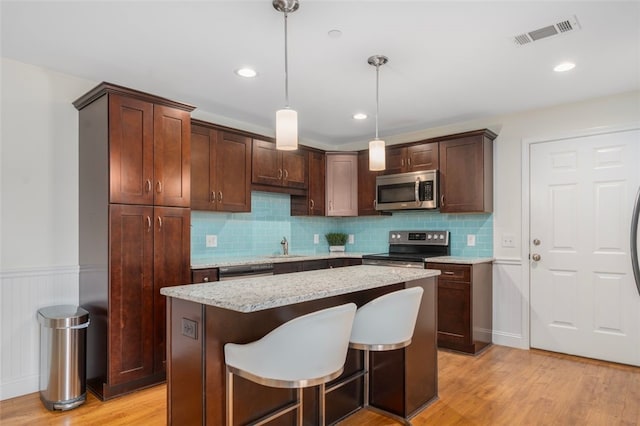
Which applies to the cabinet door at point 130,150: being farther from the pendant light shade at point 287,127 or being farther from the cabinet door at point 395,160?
the cabinet door at point 395,160

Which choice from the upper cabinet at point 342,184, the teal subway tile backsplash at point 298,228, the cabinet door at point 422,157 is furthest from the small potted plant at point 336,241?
the cabinet door at point 422,157

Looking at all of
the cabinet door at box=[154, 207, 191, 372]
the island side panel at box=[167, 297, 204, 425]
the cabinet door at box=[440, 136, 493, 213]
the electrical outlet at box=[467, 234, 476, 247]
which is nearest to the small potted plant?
the cabinet door at box=[440, 136, 493, 213]

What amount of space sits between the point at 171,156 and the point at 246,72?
90 centimetres

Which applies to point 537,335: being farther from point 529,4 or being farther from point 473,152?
point 529,4

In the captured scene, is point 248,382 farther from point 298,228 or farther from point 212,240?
point 298,228

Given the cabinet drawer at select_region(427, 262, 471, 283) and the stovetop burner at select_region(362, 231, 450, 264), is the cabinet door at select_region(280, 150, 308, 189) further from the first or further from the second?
the cabinet drawer at select_region(427, 262, 471, 283)

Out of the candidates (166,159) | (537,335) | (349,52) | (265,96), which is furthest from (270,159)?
(537,335)

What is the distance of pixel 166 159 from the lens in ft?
10.2

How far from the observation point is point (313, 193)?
16.3ft

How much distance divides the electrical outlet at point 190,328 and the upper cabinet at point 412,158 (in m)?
3.33

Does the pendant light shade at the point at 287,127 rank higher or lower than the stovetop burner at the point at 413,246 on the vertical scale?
higher

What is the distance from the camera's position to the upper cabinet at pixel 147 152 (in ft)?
9.30

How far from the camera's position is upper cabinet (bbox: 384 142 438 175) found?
4422 millimetres

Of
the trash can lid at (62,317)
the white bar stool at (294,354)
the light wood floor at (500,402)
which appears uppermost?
the white bar stool at (294,354)
